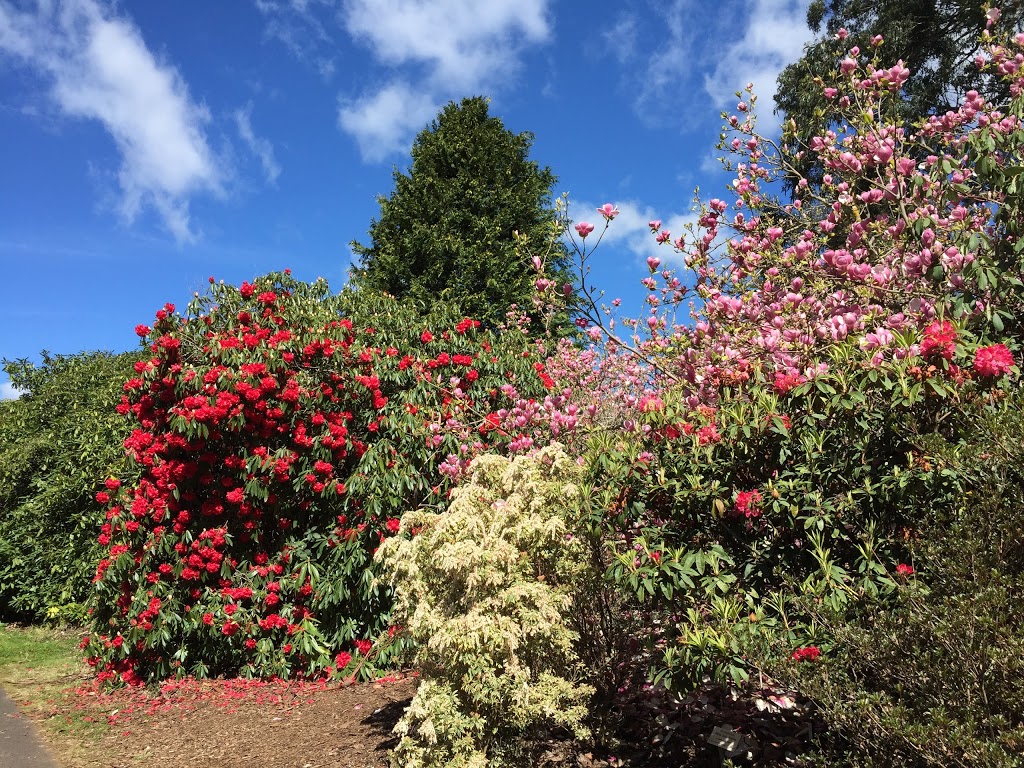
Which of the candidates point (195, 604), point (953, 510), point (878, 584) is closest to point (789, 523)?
point (878, 584)

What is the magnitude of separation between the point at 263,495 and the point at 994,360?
5.83 metres

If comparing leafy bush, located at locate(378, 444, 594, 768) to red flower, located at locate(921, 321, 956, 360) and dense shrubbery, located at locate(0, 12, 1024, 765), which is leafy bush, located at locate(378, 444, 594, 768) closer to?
dense shrubbery, located at locate(0, 12, 1024, 765)

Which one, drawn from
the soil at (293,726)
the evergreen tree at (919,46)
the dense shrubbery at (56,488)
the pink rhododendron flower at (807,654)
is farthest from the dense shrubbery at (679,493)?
the evergreen tree at (919,46)

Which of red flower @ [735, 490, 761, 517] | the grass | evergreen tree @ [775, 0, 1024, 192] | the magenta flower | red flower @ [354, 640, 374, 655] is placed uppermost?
evergreen tree @ [775, 0, 1024, 192]

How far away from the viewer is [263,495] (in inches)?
251

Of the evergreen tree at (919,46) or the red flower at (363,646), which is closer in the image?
the red flower at (363,646)

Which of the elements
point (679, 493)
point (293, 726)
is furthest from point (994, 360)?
point (293, 726)

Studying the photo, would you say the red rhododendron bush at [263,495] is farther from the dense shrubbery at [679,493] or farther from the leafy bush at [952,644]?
the leafy bush at [952,644]

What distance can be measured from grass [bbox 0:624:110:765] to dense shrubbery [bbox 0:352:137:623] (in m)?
0.41

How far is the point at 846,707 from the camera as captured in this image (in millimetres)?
2334

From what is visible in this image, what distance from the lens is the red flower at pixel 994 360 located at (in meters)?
2.56

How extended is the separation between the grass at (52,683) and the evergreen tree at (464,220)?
7995mm

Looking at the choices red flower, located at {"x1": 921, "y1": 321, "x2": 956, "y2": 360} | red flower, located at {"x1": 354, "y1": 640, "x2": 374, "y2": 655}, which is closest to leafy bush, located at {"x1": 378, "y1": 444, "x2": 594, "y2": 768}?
red flower, located at {"x1": 921, "y1": 321, "x2": 956, "y2": 360}

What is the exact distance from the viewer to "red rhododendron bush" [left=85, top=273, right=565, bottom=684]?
6312 millimetres
